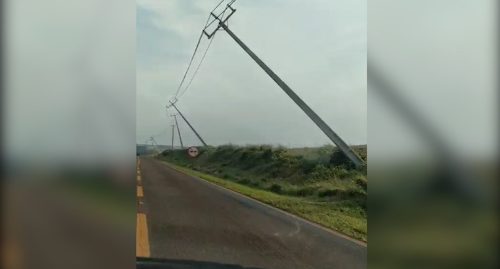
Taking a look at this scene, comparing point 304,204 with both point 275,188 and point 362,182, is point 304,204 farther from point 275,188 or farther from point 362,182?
point 362,182

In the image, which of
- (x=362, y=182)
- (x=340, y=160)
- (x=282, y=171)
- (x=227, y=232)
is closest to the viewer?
(x=362, y=182)

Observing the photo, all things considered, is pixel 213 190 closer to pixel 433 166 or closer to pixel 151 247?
pixel 151 247

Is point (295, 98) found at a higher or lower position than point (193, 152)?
higher

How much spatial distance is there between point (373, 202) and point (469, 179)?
33cm

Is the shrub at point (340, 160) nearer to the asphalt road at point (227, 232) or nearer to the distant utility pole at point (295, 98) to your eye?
the distant utility pole at point (295, 98)

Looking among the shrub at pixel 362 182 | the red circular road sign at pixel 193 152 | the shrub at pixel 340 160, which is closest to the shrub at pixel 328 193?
the shrub at pixel 340 160

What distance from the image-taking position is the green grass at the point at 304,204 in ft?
8.18

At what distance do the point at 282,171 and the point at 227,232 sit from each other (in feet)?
1.62

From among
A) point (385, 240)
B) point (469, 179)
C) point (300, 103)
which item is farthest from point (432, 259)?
point (300, 103)

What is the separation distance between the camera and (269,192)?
2.59 metres

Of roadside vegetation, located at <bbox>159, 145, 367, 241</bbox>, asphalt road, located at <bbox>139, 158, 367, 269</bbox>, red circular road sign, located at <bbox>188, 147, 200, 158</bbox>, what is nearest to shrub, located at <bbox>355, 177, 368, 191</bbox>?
roadside vegetation, located at <bbox>159, 145, 367, 241</bbox>

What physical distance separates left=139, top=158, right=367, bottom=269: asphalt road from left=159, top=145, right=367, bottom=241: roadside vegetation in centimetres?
10

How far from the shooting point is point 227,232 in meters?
2.67

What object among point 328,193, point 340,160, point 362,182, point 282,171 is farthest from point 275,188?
point 362,182
